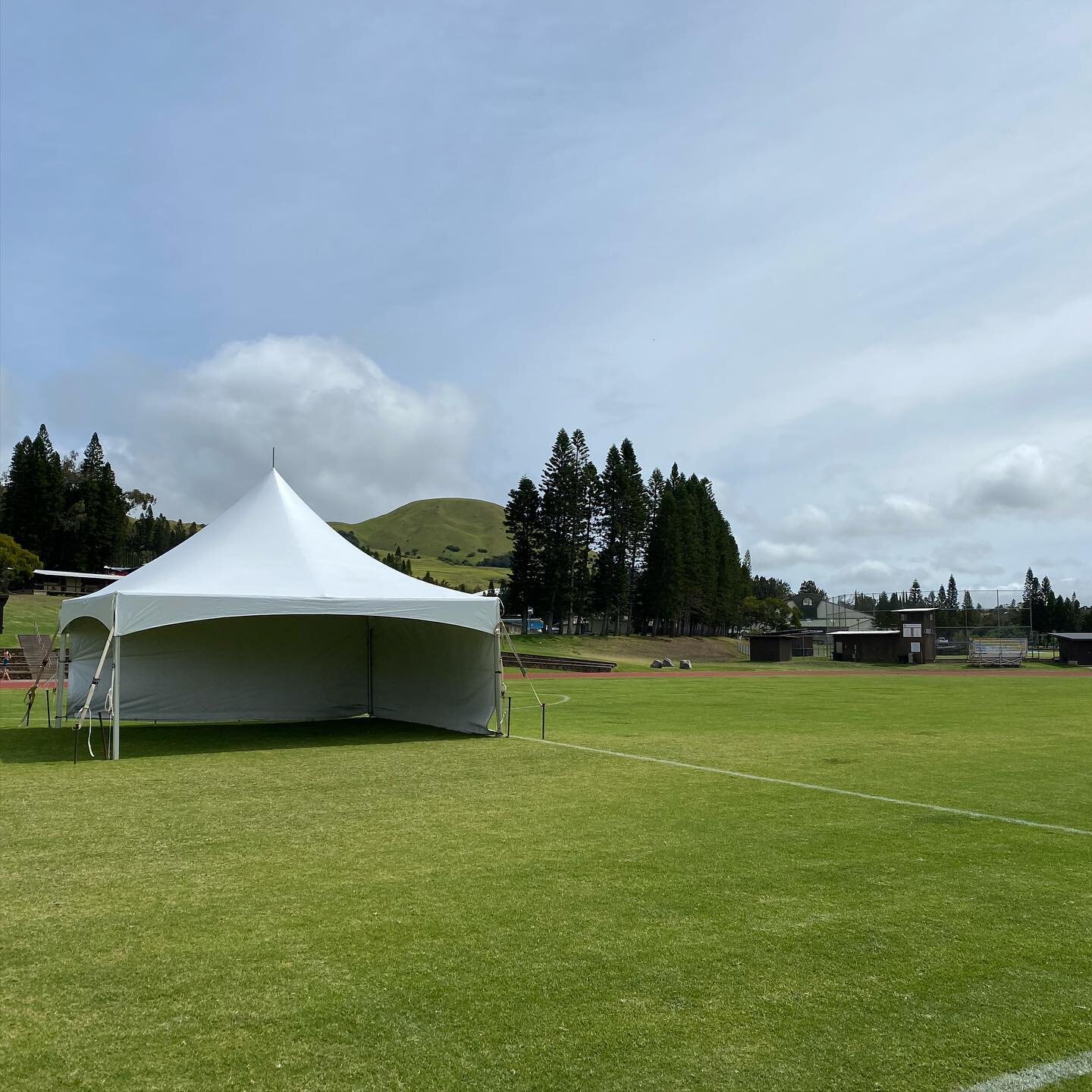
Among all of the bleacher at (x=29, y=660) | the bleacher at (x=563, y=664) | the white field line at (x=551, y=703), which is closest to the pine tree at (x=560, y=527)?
the bleacher at (x=563, y=664)

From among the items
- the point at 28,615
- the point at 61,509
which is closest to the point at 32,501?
the point at 61,509

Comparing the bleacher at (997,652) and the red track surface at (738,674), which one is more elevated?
→ the bleacher at (997,652)

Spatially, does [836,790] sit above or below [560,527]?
below

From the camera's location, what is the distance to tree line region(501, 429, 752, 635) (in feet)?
223

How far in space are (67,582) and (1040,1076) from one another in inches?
3187

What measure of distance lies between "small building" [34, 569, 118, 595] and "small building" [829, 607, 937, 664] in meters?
50.4

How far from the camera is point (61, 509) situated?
8562cm

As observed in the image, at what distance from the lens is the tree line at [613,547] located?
223 ft

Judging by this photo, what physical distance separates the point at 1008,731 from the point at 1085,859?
9.66 metres

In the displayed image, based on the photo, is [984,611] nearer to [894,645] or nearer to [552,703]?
[894,645]

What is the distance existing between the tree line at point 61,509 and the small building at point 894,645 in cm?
6393

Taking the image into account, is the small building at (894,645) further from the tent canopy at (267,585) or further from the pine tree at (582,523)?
the tent canopy at (267,585)

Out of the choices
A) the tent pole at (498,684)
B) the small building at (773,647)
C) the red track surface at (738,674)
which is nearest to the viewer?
the tent pole at (498,684)

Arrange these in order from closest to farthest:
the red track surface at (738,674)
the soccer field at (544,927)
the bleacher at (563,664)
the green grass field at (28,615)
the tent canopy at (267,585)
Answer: the soccer field at (544,927)
the tent canopy at (267,585)
the red track surface at (738,674)
the bleacher at (563,664)
the green grass field at (28,615)
